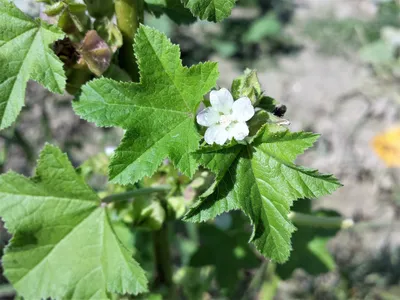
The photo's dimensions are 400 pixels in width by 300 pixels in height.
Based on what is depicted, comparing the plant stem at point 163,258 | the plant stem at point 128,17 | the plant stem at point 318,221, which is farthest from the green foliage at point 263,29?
the plant stem at point 128,17

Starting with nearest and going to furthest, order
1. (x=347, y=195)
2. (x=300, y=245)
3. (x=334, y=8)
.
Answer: (x=300, y=245)
(x=347, y=195)
(x=334, y=8)

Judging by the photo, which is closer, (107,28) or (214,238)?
(107,28)

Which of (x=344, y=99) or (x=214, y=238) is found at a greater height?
(x=214, y=238)

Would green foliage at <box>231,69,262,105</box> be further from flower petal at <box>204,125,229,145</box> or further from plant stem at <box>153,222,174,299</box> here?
plant stem at <box>153,222,174,299</box>

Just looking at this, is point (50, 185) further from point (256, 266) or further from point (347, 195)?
point (347, 195)

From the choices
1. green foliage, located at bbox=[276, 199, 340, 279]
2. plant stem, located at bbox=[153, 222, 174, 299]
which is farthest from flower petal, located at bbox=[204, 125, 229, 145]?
green foliage, located at bbox=[276, 199, 340, 279]

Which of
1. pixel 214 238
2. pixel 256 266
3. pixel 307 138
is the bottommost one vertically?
pixel 256 266

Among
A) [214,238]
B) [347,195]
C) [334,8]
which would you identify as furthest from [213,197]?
[334,8]
